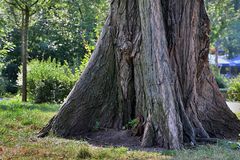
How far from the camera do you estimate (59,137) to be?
807cm

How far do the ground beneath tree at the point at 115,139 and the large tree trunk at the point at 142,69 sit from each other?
0.70 ft

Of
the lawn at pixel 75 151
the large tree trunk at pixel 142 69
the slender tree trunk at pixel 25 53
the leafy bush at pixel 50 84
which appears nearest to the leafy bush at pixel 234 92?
the leafy bush at pixel 50 84

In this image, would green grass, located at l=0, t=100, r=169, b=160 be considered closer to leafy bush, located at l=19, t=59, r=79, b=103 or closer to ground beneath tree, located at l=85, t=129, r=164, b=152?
ground beneath tree, located at l=85, t=129, r=164, b=152

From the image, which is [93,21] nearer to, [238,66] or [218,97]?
[218,97]

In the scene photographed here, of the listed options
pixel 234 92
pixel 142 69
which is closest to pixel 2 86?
pixel 234 92

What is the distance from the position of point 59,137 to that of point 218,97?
10.8 feet

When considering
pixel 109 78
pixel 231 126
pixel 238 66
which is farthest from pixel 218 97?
pixel 238 66

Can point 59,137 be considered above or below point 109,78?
below

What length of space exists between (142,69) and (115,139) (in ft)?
4.13

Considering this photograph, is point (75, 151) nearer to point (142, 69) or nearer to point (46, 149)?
point (46, 149)

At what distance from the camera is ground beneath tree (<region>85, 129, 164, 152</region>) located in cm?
750

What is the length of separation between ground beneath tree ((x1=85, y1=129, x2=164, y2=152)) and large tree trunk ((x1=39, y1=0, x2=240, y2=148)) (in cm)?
21

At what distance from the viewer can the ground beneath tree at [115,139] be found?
7.50m

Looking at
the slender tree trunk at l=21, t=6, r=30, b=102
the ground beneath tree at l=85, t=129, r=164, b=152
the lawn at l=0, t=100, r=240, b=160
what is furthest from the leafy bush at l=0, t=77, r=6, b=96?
the ground beneath tree at l=85, t=129, r=164, b=152
